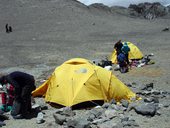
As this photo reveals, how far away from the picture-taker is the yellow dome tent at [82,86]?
1319cm

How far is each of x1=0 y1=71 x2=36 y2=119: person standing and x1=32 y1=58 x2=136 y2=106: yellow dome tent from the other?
4.54ft

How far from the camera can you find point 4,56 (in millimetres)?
29219

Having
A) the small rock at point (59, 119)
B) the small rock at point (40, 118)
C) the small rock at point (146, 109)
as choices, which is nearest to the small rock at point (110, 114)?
the small rock at point (146, 109)

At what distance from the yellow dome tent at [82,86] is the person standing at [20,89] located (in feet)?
4.54

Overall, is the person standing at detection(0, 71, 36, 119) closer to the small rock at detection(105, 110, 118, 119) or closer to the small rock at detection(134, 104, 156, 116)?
the small rock at detection(105, 110, 118, 119)

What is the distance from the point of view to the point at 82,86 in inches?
524

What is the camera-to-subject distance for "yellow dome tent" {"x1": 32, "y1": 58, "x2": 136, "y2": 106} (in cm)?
1319

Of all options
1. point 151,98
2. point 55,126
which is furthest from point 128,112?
point 55,126

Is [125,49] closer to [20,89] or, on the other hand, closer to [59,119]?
[20,89]

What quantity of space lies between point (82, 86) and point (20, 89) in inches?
85.9

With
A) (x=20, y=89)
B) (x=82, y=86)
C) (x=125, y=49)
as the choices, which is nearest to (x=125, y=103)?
(x=82, y=86)

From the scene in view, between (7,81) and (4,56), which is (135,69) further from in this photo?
(4,56)

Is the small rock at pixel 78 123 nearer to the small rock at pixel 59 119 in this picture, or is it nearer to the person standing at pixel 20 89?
the small rock at pixel 59 119

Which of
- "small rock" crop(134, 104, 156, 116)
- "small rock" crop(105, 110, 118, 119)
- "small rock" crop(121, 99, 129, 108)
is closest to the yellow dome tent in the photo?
"small rock" crop(121, 99, 129, 108)
